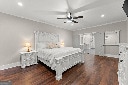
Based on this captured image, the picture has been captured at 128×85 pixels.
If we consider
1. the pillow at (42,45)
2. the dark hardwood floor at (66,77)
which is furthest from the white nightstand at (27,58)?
the pillow at (42,45)

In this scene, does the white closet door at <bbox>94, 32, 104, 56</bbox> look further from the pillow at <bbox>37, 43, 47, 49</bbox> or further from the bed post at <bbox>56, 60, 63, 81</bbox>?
the bed post at <bbox>56, 60, 63, 81</bbox>

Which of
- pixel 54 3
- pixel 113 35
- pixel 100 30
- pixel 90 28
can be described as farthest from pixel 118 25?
pixel 54 3

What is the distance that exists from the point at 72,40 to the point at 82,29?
70.9 inches

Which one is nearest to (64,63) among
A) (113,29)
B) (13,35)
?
(13,35)

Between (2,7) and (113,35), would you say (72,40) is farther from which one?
(2,7)

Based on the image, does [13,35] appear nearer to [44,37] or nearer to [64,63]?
[44,37]

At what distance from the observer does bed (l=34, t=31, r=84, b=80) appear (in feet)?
11.2

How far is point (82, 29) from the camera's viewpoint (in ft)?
31.4

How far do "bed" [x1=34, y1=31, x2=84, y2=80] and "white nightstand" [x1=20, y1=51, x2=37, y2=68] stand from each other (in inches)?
15.1

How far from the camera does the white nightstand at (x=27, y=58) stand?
4.66 meters

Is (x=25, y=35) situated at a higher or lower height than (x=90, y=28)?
lower

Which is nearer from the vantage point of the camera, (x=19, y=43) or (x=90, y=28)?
(x=19, y=43)

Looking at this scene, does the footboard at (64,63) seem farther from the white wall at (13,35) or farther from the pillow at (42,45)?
the white wall at (13,35)

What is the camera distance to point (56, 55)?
11.4 feet
